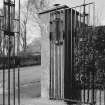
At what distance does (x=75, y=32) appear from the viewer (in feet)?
13.0

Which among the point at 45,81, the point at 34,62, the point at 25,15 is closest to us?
the point at 45,81

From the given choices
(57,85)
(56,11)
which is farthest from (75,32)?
(57,85)

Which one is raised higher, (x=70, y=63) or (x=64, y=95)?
(x=70, y=63)

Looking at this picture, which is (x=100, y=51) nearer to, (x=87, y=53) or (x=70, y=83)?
(x=87, y=53)

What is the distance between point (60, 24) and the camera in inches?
153

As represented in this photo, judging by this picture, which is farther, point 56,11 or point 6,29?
point 56,11

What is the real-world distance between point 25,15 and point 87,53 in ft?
49.9

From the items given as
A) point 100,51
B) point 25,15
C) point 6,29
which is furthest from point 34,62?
point 6,29

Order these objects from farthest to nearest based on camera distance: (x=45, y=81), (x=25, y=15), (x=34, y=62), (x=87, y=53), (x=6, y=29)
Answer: (x=25, y=15)
(x=34, y=62)
(x=87, y=53)
(x=45, y=81)
(x=6, y=29)

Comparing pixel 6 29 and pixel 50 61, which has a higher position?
pixel 6 29

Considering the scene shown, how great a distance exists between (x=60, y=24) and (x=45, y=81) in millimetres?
1303

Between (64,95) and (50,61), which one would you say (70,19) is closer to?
(50,61)

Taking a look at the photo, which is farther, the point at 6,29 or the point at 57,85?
the point at 57,85

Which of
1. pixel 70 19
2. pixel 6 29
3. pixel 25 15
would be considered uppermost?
pixel 25 15
